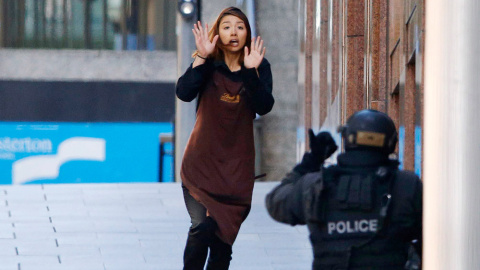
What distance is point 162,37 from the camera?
26375 millimetres

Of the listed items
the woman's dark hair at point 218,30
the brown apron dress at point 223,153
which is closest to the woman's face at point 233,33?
the woman's dark hair at point 218,30

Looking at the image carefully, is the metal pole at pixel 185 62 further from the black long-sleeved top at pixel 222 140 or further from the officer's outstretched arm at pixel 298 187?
the officer's outstretched arm at pixel 298 187

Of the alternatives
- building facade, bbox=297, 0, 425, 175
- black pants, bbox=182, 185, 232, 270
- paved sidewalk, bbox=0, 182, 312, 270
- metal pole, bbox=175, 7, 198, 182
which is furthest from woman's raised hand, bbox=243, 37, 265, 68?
metal pole, bbox=175, 7, 198, 182

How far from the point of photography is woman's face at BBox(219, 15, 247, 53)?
5.63 meters

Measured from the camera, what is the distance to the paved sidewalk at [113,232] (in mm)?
7566

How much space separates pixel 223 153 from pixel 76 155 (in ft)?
58.2

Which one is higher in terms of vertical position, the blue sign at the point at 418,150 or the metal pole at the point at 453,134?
the metal pole at the point at 453,134

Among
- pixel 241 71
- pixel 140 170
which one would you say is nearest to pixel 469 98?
pixel 241 71

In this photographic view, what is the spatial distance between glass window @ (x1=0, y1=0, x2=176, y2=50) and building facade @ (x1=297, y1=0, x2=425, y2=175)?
1091 cm

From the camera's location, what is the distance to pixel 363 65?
10.3 meters

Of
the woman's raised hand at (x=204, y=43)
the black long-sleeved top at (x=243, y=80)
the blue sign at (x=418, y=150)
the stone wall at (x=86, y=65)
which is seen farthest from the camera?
the stone wall at (x=86, y=65)

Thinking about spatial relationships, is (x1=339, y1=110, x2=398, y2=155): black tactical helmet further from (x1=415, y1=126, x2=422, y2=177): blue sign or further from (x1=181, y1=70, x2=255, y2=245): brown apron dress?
(x1=415, y1=126, x2=422, y2=177): blue sign

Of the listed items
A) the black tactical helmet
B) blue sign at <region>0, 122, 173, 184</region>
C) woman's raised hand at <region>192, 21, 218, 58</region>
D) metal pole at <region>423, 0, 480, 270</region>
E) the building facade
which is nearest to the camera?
metal pole at <region>423, 0, 480, 270</region>

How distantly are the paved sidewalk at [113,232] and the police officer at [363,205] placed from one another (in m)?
3.43
